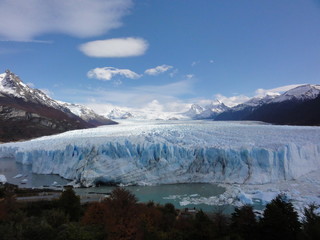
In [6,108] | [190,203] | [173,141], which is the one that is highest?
[6,108]

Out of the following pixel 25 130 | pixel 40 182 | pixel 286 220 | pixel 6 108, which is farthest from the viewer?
pixel 6 108

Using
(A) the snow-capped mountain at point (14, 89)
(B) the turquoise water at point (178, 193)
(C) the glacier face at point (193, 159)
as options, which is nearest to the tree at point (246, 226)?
(B) the turquoise water at point (178, 193)

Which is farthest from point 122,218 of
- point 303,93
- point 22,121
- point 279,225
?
point 303,93

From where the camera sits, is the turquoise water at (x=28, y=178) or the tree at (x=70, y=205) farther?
the turquoise water at (x=28, y=178)

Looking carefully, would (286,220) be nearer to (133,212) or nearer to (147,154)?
(133,212)

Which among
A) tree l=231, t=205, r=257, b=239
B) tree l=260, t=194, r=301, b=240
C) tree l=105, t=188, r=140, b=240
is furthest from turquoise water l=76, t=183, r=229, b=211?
tree l=105, t=188, r=140, b=240

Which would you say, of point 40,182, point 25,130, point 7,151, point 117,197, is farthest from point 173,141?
point 25,130

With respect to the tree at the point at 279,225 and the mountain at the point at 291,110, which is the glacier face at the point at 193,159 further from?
the mountain at the point at 291,110

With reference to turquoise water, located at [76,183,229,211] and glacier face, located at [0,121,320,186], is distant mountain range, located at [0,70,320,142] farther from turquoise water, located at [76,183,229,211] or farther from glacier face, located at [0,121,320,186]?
turquoise water, located at [76,183,229,211]
